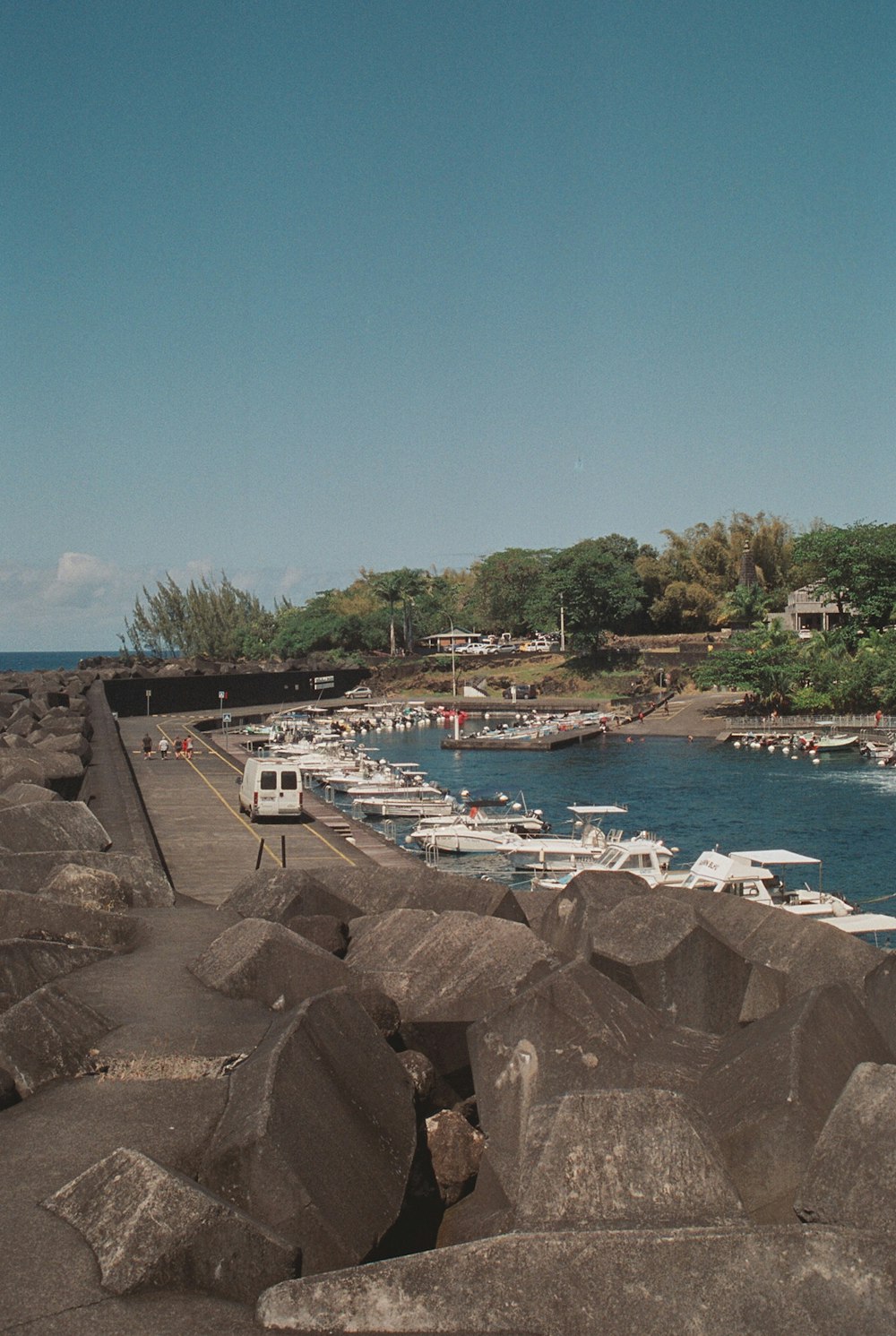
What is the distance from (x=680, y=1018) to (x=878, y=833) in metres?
39.3

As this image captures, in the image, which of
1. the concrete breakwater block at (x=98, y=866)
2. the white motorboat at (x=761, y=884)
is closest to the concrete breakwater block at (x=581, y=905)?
the concrete breakwater block at (x=98, y=866)

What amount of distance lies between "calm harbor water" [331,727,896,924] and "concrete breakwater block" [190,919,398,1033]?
78.5 feet

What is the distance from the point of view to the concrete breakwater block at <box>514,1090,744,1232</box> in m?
5.66

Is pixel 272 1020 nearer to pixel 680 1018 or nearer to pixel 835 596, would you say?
pixel 680 1018

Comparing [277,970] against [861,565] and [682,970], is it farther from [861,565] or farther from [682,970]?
[861,565]

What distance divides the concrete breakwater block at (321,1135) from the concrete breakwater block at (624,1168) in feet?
3.05

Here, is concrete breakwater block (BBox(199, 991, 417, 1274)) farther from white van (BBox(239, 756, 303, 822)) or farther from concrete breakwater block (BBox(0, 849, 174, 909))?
white van (BBox(239, 756, 303, 822))

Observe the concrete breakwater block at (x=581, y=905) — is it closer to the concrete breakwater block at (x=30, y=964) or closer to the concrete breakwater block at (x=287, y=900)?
the concrete breakwater block at (x=287, y=900)

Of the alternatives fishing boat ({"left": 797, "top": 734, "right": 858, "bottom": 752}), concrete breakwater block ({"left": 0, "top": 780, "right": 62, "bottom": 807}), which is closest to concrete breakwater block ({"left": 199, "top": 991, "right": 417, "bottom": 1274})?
concrete breakwater block ({"left": 0, "top": 780, "right": 62, "bottom": 807})

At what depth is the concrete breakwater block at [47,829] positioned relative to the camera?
570 inches

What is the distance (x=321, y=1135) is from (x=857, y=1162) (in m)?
2.69

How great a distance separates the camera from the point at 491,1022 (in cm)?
801

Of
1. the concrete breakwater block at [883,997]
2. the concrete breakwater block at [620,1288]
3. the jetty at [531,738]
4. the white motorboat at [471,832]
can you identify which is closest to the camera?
the concrete breakwater block at [620,1288]

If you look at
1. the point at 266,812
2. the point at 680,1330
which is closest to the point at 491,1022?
the point at 680,1330
